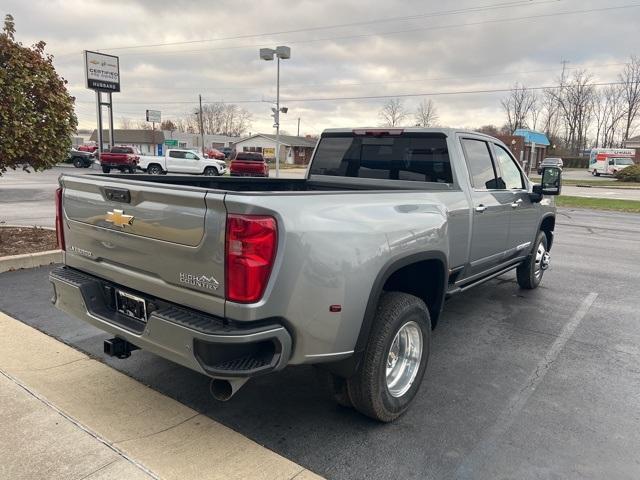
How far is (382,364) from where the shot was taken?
9.60ft

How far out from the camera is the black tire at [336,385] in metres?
2.98

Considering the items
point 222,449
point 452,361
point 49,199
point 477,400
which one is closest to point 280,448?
point 222,449

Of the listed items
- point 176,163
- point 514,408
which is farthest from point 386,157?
point 176,163

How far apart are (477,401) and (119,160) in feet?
108

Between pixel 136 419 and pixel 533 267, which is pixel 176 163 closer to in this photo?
pixel 533 267

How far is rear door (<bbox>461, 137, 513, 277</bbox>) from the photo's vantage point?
432 cm

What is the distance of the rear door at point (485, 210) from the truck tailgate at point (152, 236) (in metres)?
2.63

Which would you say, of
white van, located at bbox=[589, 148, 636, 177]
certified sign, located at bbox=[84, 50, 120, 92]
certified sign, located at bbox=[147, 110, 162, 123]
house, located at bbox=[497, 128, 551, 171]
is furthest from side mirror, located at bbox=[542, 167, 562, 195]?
certified sign, located at bbox=[147, 110, 162, 123]

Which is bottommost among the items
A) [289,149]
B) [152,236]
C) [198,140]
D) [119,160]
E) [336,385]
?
[336,385]

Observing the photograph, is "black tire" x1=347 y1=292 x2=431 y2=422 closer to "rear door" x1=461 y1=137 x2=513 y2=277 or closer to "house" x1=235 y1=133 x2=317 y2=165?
"rear door" x1=461 y1=137 x2=513 y2=277

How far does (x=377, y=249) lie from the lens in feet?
9.04

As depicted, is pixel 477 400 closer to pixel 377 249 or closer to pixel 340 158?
pixel 377 249

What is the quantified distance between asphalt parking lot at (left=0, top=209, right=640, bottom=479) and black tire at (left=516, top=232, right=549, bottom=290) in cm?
50

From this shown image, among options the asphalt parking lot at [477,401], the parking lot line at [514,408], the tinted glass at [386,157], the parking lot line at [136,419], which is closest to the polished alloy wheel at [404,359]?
the asphalt parking lot at [477,401]
